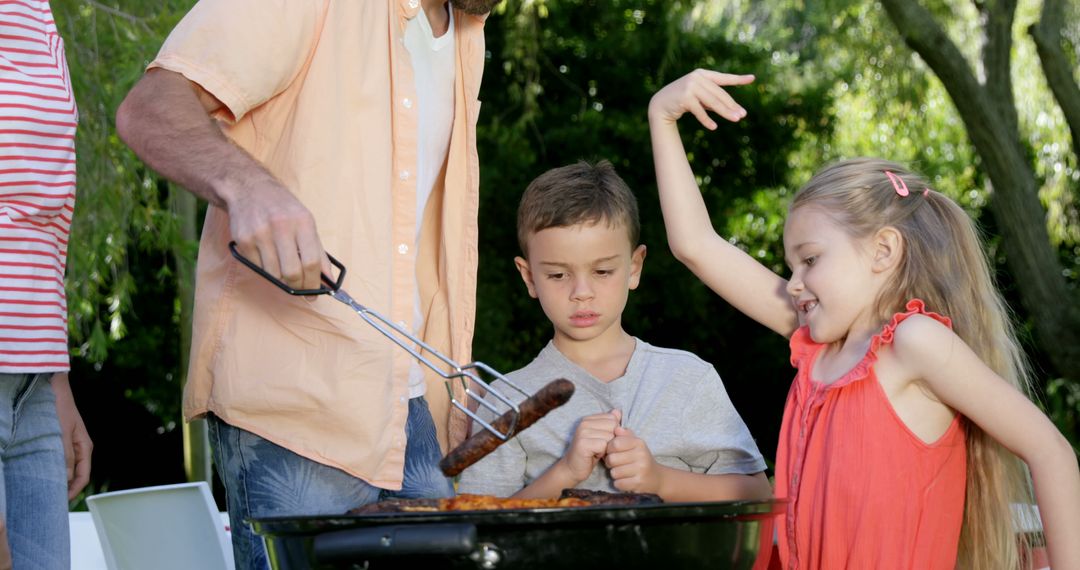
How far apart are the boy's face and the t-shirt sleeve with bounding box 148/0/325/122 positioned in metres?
0.79

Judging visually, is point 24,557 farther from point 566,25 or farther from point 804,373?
point 566,25

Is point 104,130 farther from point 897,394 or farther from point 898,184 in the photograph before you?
point 897,394

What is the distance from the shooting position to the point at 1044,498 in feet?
6.13

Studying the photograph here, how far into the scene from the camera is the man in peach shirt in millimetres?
1809

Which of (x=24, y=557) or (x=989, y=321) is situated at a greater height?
(x=989, y=321)

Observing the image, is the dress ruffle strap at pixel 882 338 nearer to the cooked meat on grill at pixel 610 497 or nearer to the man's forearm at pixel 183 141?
the cooked meat on grill at pixel 610 497

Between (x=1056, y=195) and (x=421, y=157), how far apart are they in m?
6.89

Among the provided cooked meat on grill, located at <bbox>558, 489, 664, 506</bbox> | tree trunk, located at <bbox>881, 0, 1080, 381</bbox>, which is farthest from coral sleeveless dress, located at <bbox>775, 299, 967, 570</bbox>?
tree trunk, located at <bbox>881, 0, 1080, 381</bbox>

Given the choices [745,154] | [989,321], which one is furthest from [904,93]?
[989,321]

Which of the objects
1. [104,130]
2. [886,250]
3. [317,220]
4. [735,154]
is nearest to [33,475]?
[317,220]

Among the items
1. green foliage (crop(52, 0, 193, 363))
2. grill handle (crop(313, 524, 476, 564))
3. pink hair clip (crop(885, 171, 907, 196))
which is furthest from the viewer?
green foliage (crop(52, 0, 193, 363))

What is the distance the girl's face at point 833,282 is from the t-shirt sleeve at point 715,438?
293 mm

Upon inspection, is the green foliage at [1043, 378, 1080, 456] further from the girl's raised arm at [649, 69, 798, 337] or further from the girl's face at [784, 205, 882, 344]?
the girl's face at [784, 205, 882, 344]

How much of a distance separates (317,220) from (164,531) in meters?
1.12
